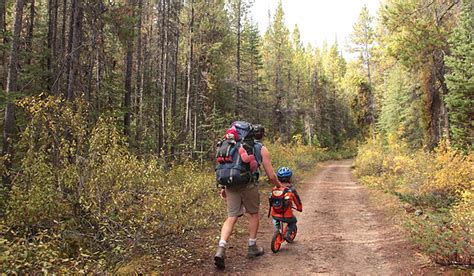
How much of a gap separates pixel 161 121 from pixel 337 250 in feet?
50.5

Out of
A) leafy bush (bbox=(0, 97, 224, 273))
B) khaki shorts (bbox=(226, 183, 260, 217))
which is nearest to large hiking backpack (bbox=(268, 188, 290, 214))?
khaki shorts (bbox=(226, 183, 260, 217))

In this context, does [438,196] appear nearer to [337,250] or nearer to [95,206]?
[337,250]

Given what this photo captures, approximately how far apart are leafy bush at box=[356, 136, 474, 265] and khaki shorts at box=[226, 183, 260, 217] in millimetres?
2472

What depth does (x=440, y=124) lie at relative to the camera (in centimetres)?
2119

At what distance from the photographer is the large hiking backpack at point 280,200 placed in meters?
6.14

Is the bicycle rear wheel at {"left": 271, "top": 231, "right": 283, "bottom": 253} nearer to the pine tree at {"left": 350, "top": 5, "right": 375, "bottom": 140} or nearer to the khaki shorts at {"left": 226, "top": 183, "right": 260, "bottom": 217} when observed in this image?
the khaki shorts at {"left": 226, "top": 183, "right": 260, "bottom": 217}

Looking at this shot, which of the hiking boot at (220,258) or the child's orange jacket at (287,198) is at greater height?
the child's orange jacket at (287,198)

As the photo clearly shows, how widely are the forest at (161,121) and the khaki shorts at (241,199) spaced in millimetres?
729

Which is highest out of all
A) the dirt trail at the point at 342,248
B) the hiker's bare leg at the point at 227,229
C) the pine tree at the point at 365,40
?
the pine tree at the point at 365,40

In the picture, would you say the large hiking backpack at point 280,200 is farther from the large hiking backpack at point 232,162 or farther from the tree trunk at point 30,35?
the tree trunk at point 30,35

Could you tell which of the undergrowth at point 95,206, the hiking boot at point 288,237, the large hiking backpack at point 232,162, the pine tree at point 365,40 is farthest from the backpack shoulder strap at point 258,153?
the pine tree at point 365,40

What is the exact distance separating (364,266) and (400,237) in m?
1.92

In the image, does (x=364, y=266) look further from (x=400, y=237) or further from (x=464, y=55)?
(x=464, y=55)

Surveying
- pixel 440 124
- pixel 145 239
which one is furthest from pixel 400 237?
pixel 440 124
